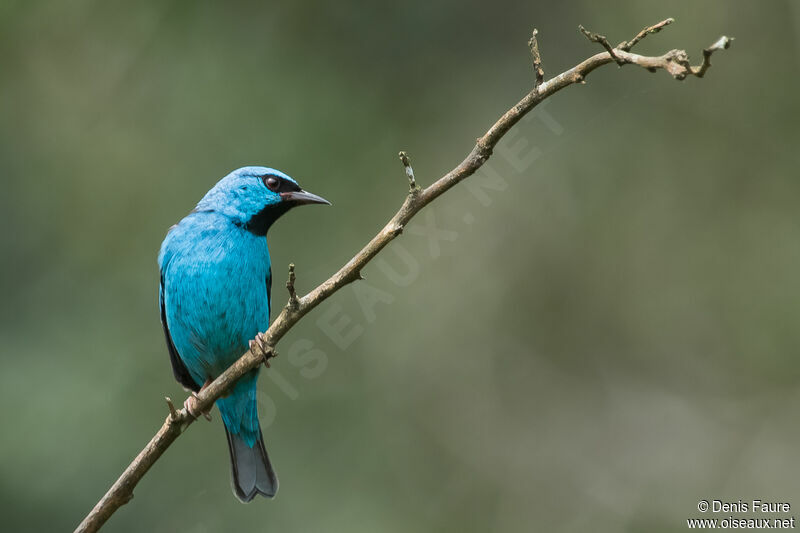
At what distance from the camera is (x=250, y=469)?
592 cm

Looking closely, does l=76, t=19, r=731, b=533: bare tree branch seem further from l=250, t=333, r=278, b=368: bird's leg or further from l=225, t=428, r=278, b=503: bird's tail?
l=225, t=428, r=278, b=503: bird's tail

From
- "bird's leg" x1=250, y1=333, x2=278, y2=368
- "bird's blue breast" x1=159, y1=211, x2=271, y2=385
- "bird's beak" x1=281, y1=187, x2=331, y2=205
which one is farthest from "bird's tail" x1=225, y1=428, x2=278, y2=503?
"bird's leg" x1=250, y1=333, x2=278, y2=368

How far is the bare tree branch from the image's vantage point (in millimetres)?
3107

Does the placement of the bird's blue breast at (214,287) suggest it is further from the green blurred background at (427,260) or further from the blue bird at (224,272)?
the green blurred background at (427,260)

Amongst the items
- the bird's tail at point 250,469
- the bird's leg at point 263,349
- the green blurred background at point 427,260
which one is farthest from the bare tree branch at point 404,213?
the green blurred background at point 427,260

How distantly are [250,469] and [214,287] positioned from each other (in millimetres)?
1294

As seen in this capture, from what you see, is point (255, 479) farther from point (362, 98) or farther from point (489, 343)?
point (362, 98)

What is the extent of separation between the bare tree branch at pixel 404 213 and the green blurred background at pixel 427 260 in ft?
10.7

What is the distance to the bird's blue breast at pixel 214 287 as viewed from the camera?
5352 millimetres

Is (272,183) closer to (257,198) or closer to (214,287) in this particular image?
(257,198)

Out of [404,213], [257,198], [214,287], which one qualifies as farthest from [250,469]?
[404,213]

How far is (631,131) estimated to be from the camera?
9758 mm

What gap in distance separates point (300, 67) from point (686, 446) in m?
5.26

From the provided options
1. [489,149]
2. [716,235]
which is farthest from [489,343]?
[489,149]
